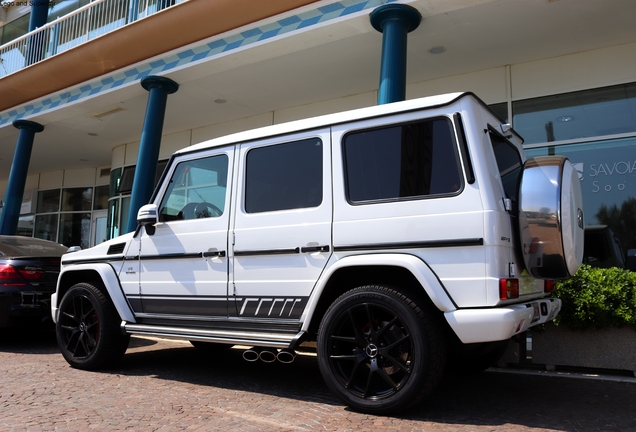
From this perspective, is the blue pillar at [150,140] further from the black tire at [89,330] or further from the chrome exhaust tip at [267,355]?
the chrome exhaust tip at [267,355]

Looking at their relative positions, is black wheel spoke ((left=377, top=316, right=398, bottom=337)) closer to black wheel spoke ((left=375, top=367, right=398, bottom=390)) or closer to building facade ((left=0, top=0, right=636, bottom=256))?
black wheel spoke ((left=375, top=367, right=398, bottom=390))

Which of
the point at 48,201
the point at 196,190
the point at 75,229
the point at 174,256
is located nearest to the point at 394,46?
the point at 196,190

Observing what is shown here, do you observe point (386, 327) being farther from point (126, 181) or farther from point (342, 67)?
point (126, 181)

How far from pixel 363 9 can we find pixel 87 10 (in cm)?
780

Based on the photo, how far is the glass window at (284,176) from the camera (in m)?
4.09

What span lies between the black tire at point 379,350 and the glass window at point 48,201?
59.3 feet

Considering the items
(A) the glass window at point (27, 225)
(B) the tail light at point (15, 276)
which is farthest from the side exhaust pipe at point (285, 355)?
(A) the glass window at point (27, 225)

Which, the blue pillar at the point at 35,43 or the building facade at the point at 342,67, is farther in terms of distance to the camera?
the blue pillar at the point at 35,43

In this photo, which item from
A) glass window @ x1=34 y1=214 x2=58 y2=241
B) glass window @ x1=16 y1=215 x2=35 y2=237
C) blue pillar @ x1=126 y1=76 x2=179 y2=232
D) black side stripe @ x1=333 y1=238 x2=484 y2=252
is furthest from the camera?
glass window @ x1=16 y1=215 x2=35 y2=237

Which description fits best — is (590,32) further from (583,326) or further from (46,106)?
(46,106)

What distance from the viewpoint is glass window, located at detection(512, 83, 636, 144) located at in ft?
27.2

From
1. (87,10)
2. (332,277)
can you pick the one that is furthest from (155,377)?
(87,10)

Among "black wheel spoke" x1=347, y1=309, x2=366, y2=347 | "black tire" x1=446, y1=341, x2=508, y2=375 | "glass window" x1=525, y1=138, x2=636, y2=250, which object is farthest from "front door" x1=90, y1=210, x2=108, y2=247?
"black wheel spoke" x1=347, y1=309, x2=366, y2=347

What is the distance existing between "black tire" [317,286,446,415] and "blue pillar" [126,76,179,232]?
6766 mm
